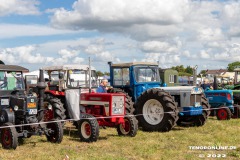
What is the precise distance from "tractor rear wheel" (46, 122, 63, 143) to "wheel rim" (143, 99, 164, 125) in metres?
3.11

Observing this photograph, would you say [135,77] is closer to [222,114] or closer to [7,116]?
[222,114]

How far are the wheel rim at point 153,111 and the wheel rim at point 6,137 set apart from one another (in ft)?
13.8

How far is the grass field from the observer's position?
6.84 m

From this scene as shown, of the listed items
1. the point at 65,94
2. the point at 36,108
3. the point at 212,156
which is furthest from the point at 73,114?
the point at 212,156

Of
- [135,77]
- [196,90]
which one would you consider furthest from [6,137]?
[196,90]

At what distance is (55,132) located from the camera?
327 inches

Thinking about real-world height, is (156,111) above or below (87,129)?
above

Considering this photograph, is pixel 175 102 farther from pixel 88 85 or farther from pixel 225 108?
pixel 225 108

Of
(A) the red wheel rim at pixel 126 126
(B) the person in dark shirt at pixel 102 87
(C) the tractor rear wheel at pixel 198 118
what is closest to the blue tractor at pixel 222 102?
(C) the tractor rear wheel at pixel 198 118

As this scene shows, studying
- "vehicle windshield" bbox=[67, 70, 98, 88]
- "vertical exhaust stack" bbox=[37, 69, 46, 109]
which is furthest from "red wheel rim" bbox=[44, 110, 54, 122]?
"vertical exhaust stack" bbox=[37, 69, 46, 109]

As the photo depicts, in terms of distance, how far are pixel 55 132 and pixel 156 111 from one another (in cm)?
325

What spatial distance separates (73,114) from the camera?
364 inches

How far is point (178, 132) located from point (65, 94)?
3.21 meters

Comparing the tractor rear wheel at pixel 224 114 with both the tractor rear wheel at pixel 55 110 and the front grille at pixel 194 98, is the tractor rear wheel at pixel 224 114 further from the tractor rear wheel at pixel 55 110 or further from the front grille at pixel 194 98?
the tractor rear wheel at pixel 55 110
